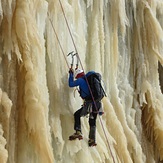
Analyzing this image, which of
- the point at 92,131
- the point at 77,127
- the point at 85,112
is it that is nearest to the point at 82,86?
the point at 85,112

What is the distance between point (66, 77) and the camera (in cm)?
428

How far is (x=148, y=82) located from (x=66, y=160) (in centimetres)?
235

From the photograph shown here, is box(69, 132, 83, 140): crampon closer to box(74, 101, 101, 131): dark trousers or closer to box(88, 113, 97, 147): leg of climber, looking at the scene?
box(74, 101, 101, 131): dark trousers

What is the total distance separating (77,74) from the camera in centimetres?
420

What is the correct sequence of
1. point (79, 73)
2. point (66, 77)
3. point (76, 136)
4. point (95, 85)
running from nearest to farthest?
point (95, 85) → point (76, 136) → point (79, 73) → point (66, 77)

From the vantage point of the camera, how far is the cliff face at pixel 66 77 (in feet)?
11.9

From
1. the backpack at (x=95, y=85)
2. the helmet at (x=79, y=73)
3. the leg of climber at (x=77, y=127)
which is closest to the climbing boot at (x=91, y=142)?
the leg of climber at (x=77, y=127)

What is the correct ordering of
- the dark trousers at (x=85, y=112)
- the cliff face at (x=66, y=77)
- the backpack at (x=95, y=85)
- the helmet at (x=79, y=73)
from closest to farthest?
the cliff face at (x=66, y=77) → the backpack at (x=95, y=85) → the dark trousers at (x=85, y=112) → the helmet at (x=79, y=73)

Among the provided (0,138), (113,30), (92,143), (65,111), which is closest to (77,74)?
(65,111)

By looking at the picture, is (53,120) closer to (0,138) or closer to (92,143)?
(92,143)

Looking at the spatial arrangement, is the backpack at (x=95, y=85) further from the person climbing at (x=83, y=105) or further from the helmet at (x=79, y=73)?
the helmet at (x=79, y=73)

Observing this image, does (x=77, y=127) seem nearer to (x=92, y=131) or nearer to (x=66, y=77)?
(x=92, y=131)

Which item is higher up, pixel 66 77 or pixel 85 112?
pixel 66 77

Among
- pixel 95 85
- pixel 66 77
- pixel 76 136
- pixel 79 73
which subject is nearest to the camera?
pixel 95 85
